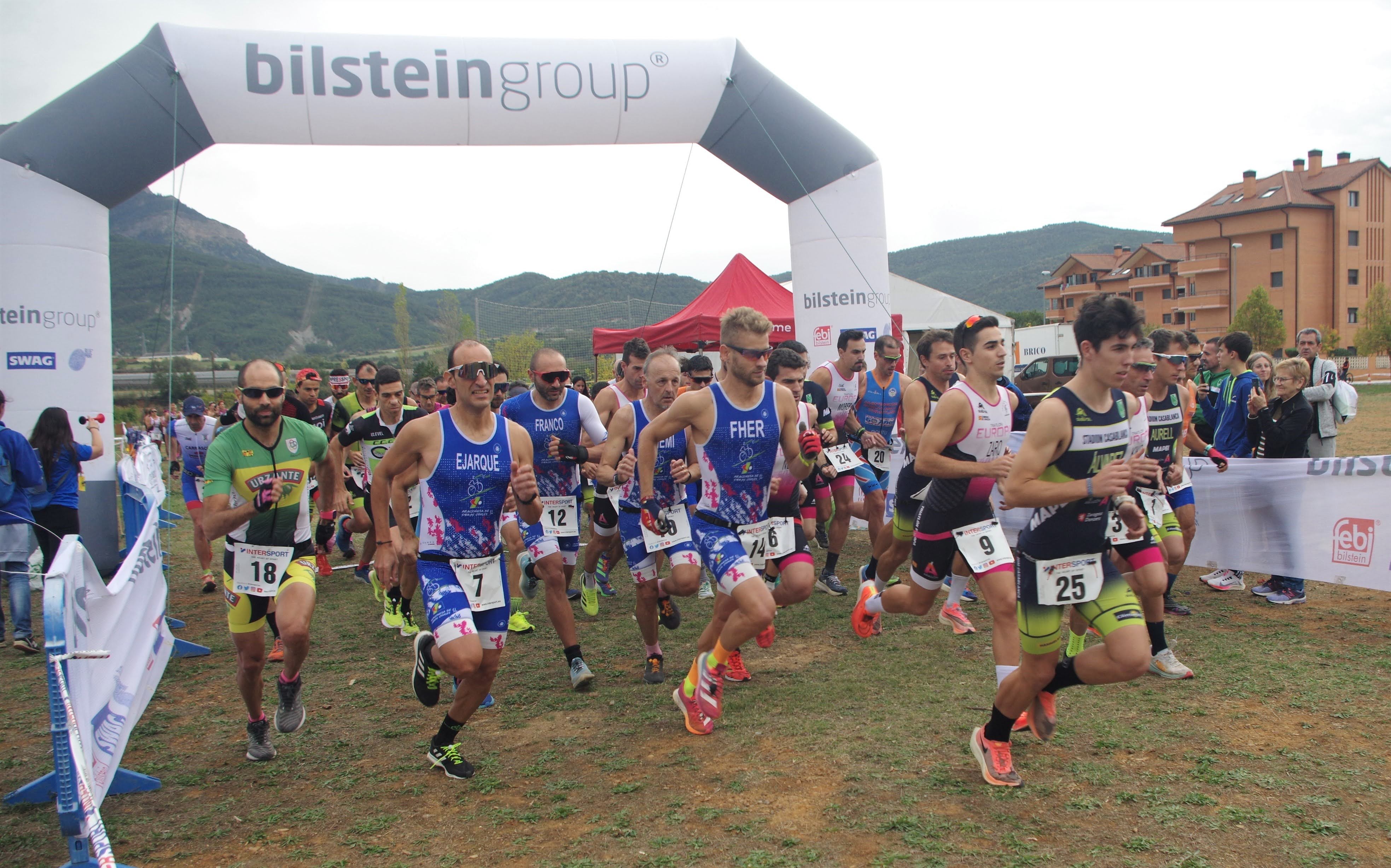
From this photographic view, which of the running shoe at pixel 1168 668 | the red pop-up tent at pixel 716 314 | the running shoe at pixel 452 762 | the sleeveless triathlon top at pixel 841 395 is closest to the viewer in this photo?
the running shoe at pixel 452 762

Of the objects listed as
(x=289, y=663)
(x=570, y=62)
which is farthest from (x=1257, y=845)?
(x=570, y=62)

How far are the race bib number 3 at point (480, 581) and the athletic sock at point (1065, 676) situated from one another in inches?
101

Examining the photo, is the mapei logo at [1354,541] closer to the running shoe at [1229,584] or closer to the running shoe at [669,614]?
the running shoe at [1229,584]

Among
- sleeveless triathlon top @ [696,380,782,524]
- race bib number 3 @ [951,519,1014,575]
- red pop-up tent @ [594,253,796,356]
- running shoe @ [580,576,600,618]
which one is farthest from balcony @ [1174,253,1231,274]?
sleeveless triathlon top @ [696,380,782,524]

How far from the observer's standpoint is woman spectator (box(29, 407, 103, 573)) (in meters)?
7.35

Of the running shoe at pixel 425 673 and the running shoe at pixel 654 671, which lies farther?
the running shoe at pixel 654 671

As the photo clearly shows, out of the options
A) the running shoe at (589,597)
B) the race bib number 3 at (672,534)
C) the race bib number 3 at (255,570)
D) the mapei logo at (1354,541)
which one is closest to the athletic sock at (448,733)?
the race bib number 3 at (255,570)

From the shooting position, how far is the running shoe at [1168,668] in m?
5.21

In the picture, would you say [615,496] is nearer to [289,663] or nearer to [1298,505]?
[289,663]

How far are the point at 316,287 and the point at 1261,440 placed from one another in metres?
97.5

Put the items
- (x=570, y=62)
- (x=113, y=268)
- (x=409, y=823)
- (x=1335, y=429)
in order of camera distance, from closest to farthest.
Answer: (x=409, y=823) < (x=1335, y=429) < (x=570, y=62) < (x=113, y=268)

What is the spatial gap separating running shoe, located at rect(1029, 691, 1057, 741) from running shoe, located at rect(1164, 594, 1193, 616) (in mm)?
3218

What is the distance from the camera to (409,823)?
12.5 ft

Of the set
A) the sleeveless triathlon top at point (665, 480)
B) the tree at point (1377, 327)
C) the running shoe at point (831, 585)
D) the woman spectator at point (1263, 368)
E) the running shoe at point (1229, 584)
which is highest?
the tree at point (1377, 327)
